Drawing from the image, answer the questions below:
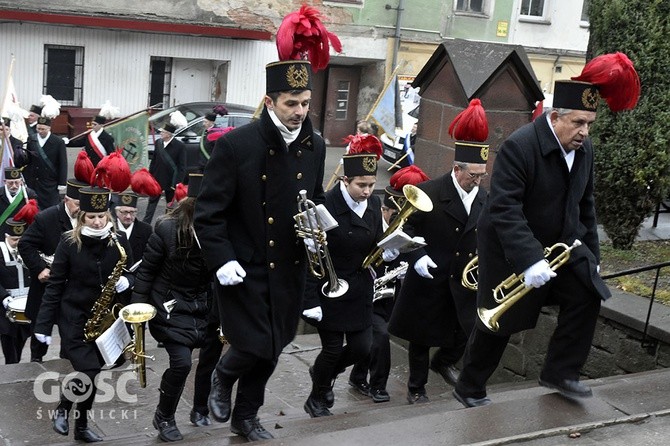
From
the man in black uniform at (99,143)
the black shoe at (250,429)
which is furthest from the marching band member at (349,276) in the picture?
the man in black uniform at (99,143)

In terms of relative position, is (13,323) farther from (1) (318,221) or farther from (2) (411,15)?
(2) (411,15)

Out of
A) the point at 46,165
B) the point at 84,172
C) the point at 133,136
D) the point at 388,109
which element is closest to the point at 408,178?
the point at 84,172

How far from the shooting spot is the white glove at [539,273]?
5.39m

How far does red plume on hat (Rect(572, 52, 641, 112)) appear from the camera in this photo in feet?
18.4

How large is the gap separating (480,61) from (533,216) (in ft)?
14.6

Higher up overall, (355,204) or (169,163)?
(355,204)

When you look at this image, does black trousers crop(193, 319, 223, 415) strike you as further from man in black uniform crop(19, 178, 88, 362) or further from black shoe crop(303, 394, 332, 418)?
man in black uniform crop(19, 178, 88, 362)

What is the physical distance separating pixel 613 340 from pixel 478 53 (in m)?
3.38

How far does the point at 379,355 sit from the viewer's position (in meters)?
7.83

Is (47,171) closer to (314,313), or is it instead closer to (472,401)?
(314,313)

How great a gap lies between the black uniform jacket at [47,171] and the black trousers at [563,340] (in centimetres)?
916

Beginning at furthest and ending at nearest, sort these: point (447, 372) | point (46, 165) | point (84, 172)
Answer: point (46, 165) → point (84, 172) → point (447, 372)

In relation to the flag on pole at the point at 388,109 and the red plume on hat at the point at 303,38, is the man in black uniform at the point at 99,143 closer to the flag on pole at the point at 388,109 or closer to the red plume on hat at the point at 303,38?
the flag on pole at the point at 388,109

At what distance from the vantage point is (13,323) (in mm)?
8672
